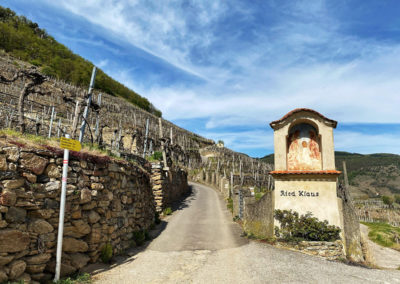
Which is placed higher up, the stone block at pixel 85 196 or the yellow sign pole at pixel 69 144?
the yellow sign pole at pixel 69 144

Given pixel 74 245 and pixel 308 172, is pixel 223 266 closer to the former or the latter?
pixel 74 245

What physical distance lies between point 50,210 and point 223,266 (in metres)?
4.94

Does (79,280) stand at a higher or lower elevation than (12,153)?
lower

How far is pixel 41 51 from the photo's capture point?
7212cm

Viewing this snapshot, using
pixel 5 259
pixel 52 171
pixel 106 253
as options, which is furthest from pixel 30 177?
pixel 106 253

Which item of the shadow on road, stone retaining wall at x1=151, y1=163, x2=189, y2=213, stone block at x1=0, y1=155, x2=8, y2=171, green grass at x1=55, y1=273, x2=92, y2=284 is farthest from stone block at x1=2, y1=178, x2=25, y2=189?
stone retaining wall at x1=151, y1=163, x2=189, y2=213

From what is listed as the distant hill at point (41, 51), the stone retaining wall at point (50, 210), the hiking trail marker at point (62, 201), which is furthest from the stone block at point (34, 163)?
the distant hill at point (41, 51)

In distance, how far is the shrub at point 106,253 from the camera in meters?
6.74

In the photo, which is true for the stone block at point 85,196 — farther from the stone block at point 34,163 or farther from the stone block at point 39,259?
the stone block at point 39,259

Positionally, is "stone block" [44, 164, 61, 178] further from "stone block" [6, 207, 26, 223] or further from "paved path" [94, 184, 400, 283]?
"paved path" [94, 184, 400, 283]

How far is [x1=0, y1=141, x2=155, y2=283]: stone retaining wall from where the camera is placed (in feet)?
15.3

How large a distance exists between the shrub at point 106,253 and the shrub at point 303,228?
6.35m

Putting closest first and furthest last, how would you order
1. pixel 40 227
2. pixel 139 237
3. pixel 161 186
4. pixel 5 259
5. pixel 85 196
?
pixel 5 259 < pixel 40 227 < pixel 85 196 < pixel 139 237 < pixel 161 186

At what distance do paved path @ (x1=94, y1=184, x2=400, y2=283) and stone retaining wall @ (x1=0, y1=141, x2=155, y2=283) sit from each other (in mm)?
992
